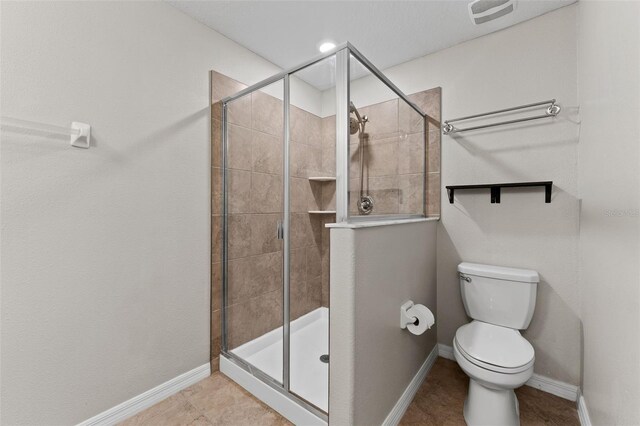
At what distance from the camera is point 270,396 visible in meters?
1.60

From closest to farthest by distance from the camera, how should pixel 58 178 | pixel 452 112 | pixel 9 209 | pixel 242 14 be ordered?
pixel 9 209, pixel 58 178, pixel 242 14, pixel 452 112

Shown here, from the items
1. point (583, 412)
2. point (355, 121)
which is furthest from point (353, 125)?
point (583, 412)

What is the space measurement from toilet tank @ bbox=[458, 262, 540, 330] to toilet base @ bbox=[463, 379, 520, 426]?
0.44 m

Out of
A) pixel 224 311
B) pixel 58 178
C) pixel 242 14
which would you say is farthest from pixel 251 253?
pixel 242 14

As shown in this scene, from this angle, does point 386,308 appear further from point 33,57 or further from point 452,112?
point 33,57

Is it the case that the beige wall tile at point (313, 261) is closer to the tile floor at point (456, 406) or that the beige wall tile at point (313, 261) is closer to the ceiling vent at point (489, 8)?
the tile floor at point (456, 406)

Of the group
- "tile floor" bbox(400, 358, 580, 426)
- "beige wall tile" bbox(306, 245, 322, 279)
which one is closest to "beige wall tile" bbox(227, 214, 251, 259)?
"beige wall tile" bbox(306, 245, 322, 279)

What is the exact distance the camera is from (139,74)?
5.11ft

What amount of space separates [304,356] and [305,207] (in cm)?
89

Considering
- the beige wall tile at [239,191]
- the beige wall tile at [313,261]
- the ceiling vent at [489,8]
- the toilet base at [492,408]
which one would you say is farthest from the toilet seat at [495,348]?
the ceiling vent at [489,8]

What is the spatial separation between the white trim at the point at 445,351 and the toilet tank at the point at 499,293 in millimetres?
418

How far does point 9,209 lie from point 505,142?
2694 millimetres

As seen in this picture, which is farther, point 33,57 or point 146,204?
point 146,204

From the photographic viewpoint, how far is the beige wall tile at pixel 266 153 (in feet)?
5.46
